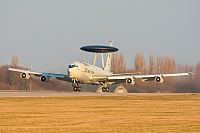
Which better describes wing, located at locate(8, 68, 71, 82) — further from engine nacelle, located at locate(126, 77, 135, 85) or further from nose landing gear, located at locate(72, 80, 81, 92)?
engine nacelle, located at locate(126, 77, 135, 85)

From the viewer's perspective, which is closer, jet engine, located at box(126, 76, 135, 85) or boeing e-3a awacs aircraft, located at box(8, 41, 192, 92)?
boeing e-3a awacs aircraft, located at box(8, 41, 192, 92)

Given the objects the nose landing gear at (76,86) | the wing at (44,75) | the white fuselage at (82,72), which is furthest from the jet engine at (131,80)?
the wing at (44,75)

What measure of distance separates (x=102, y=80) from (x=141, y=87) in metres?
6.63

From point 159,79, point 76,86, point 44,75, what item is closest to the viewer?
point 76,86

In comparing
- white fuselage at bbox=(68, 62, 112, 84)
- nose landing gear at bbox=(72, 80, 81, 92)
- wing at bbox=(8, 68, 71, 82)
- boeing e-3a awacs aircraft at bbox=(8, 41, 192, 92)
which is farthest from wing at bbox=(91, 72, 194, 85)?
wing at bbox=(8, 68, 71, 82)

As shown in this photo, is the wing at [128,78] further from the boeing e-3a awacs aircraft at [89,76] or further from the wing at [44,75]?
the wing at [44,75]

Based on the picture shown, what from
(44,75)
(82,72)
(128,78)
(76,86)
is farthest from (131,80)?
(44,75)

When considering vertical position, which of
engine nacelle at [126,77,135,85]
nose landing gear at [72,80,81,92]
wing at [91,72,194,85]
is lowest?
nose landing gear at [72,80,81,92]

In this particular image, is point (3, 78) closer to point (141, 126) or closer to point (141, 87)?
point (141, 87)

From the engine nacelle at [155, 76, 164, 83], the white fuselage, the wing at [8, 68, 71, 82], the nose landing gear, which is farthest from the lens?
the wing at [8, 68, 71, 82]

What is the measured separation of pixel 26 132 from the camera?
87.5 feet

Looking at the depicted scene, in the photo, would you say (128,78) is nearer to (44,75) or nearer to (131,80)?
(131,80)

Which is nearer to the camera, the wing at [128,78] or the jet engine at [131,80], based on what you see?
the wing at [128,78]

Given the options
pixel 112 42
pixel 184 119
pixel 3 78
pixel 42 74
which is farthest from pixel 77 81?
pixel 184 119
